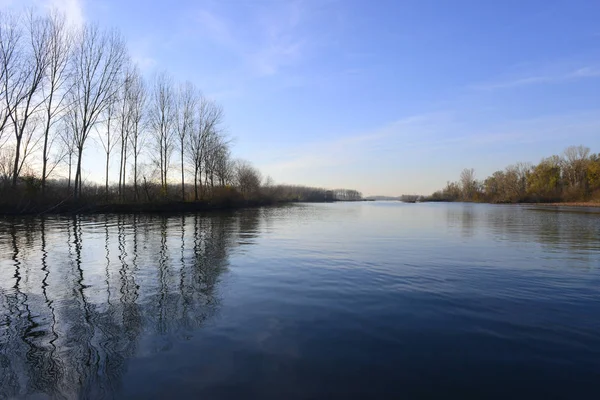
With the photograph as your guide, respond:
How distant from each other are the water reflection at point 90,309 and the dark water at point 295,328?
29 millimetres

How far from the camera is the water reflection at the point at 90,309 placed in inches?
161

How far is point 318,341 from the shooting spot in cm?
521

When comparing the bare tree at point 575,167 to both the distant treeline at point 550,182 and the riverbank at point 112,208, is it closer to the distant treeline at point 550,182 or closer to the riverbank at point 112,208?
the distant treeline at point 550,182

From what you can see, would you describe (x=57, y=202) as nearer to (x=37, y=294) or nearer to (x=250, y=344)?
(x=37, y=294)

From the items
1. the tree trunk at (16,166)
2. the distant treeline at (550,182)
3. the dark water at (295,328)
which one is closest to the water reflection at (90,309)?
the dark water at (295,328)

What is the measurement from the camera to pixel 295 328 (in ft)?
18.7

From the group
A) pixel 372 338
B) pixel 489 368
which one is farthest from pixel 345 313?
pixel 489 368

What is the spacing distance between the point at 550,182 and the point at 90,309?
126469 millimetres

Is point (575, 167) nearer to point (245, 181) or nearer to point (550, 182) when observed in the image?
point (550, 182)

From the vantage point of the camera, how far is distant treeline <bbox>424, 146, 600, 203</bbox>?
287 feet

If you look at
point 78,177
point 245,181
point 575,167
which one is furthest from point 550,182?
point 78,177

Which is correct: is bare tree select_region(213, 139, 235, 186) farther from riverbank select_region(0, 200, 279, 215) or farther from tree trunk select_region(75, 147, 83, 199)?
tree trunk select_region(75, 147, 83, 199)

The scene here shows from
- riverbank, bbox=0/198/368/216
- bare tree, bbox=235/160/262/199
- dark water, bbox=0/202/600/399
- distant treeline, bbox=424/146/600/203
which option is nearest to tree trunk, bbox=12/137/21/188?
riverbank, bbox=0/198/368/216

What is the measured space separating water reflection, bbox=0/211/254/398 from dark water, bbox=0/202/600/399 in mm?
29
